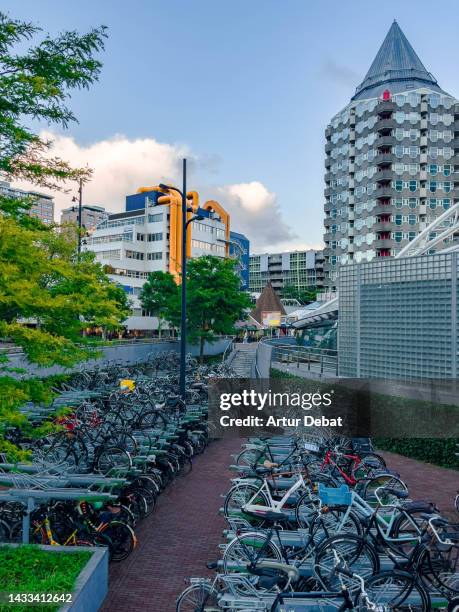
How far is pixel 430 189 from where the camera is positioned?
66.5m

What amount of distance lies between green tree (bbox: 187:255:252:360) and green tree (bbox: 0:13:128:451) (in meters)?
25.3

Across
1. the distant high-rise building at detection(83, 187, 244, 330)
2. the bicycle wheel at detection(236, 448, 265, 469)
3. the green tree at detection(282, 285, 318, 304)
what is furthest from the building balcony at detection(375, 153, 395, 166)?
the green tree at detection(282, 285, 318, 304)

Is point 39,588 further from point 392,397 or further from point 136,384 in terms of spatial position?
point 136,384

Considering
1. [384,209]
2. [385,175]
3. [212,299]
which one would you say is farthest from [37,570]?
[385,175]

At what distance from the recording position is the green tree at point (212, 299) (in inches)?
1419

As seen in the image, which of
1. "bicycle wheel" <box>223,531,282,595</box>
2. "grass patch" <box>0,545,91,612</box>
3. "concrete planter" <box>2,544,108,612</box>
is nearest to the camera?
"concrete planter" <box>2,544,108,612</box>

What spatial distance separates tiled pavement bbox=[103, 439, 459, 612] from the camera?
723 cm

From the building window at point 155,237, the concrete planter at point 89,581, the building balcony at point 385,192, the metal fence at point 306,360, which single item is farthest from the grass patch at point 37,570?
the building balcony at point 385,192

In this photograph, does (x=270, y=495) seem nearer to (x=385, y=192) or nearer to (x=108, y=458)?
(x=108, y=458)

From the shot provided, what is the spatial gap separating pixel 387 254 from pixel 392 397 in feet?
175

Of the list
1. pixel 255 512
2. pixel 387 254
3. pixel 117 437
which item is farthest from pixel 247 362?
pixel 387 254

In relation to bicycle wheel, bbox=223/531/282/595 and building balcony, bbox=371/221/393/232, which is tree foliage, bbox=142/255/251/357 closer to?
bicycle wheel, bbox=223/531/282/595

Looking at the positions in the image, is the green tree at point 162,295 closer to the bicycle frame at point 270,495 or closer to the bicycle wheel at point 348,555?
the bicycle frame at point 270,495

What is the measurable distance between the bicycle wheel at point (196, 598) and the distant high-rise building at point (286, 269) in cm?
15959
